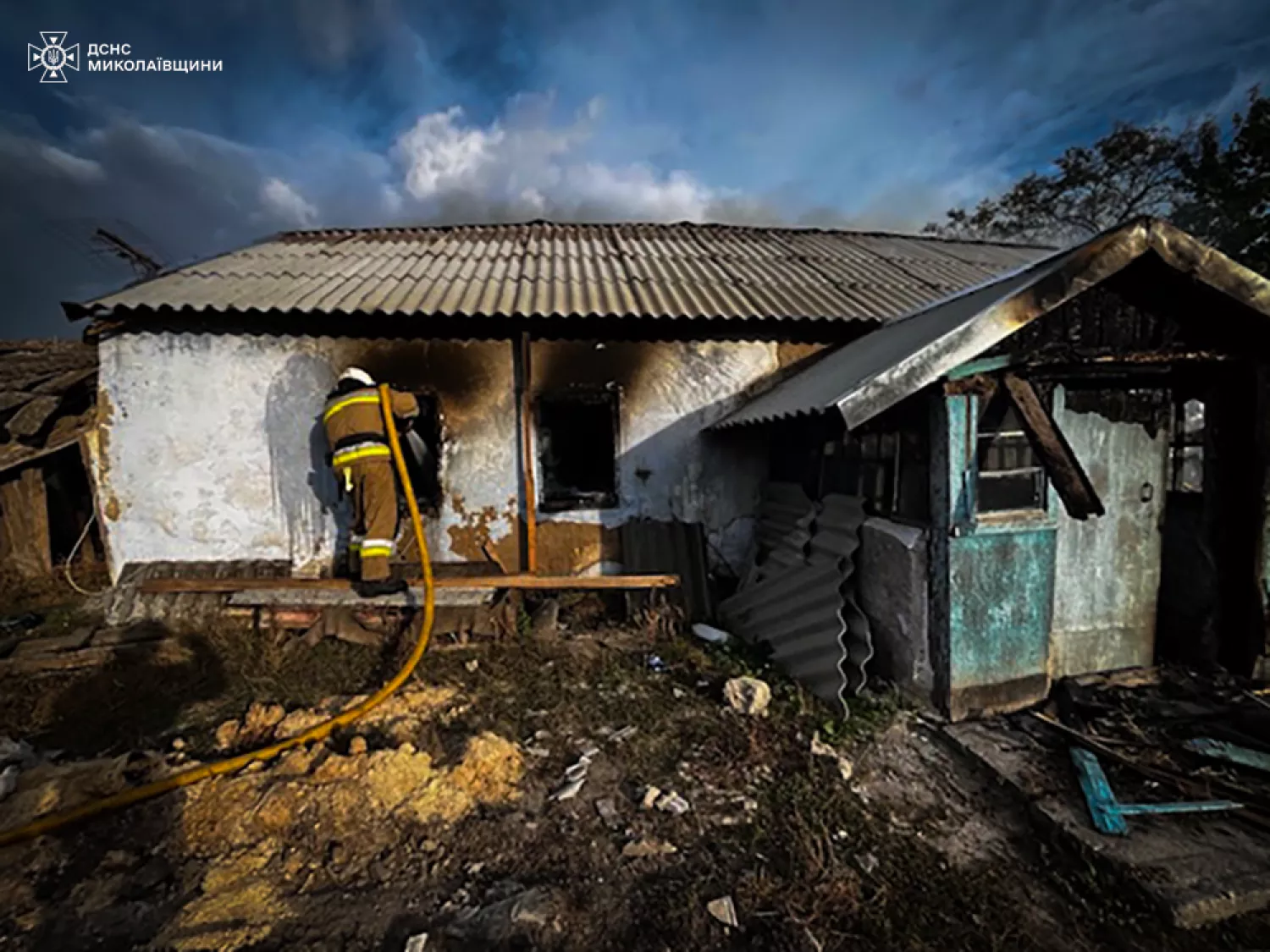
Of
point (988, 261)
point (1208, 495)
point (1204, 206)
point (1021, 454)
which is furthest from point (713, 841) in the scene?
point (1204, 206)

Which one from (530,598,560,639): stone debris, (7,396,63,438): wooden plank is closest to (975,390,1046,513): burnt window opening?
(530,598,560,639): stone debris

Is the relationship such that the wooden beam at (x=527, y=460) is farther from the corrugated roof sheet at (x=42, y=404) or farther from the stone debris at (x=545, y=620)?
the corrugated roof sheet at (x=42, y=404)

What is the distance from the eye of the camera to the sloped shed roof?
5871 millimetres

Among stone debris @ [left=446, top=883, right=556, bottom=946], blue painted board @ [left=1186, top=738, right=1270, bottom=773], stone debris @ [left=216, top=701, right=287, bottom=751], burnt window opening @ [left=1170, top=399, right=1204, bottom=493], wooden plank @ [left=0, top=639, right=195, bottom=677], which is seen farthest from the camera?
wooden plank @ [left=0, top=639, right=195, bottom=677]

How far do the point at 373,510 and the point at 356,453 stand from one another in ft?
1.83

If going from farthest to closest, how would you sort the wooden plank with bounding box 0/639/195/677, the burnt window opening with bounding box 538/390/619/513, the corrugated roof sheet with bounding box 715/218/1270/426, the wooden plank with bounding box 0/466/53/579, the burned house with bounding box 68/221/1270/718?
1. the wooden plank with bounding box 0/466/53/579
2. the burnt window opening with bounding box 538/390/619/513
3. the wooden plank with bounding box 0/639/195/677
4. the burned house with bounding box 68/221/1270/718
5. the corrugated roof sheet with bounding box 715/218/1270/426

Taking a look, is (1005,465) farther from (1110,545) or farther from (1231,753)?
(1231,753)

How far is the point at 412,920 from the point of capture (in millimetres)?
2418

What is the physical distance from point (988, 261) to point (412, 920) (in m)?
11.3

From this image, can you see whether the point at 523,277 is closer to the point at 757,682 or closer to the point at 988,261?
the point at 757,682

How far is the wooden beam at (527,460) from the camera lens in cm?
607

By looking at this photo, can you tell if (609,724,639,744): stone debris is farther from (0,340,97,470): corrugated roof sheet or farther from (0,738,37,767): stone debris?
(0,340,97,470): corrugated roof sheet

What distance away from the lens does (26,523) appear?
22.6 ft

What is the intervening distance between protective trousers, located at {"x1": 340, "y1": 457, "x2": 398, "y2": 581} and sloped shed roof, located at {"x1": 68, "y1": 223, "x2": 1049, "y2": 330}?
175 centimetres
